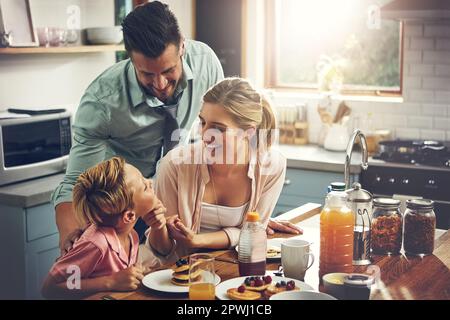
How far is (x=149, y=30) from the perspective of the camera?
8.69 feet

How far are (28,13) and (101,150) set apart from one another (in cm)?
143

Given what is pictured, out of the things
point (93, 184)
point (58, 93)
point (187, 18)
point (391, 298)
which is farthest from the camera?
point (187, 18)

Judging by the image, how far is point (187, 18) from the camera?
529cm

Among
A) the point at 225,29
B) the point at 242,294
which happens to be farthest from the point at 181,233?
the point at 225,29

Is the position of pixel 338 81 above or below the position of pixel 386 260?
above

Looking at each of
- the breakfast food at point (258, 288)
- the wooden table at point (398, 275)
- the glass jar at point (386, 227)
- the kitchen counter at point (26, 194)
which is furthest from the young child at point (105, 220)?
the kitchen counter at point (26, 194)

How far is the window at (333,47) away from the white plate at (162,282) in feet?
9.92

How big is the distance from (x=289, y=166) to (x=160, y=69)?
1956 millimetres

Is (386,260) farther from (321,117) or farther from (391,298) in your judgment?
(321,117)

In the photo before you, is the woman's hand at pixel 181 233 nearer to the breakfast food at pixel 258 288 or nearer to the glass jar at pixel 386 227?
the breakfast food at pixel 258 288

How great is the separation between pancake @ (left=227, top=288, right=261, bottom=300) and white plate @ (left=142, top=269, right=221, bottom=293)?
11 cm

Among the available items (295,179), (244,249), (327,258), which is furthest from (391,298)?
(295,179)

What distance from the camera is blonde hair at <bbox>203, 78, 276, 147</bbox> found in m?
2.69

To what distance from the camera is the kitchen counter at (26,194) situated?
352cm
